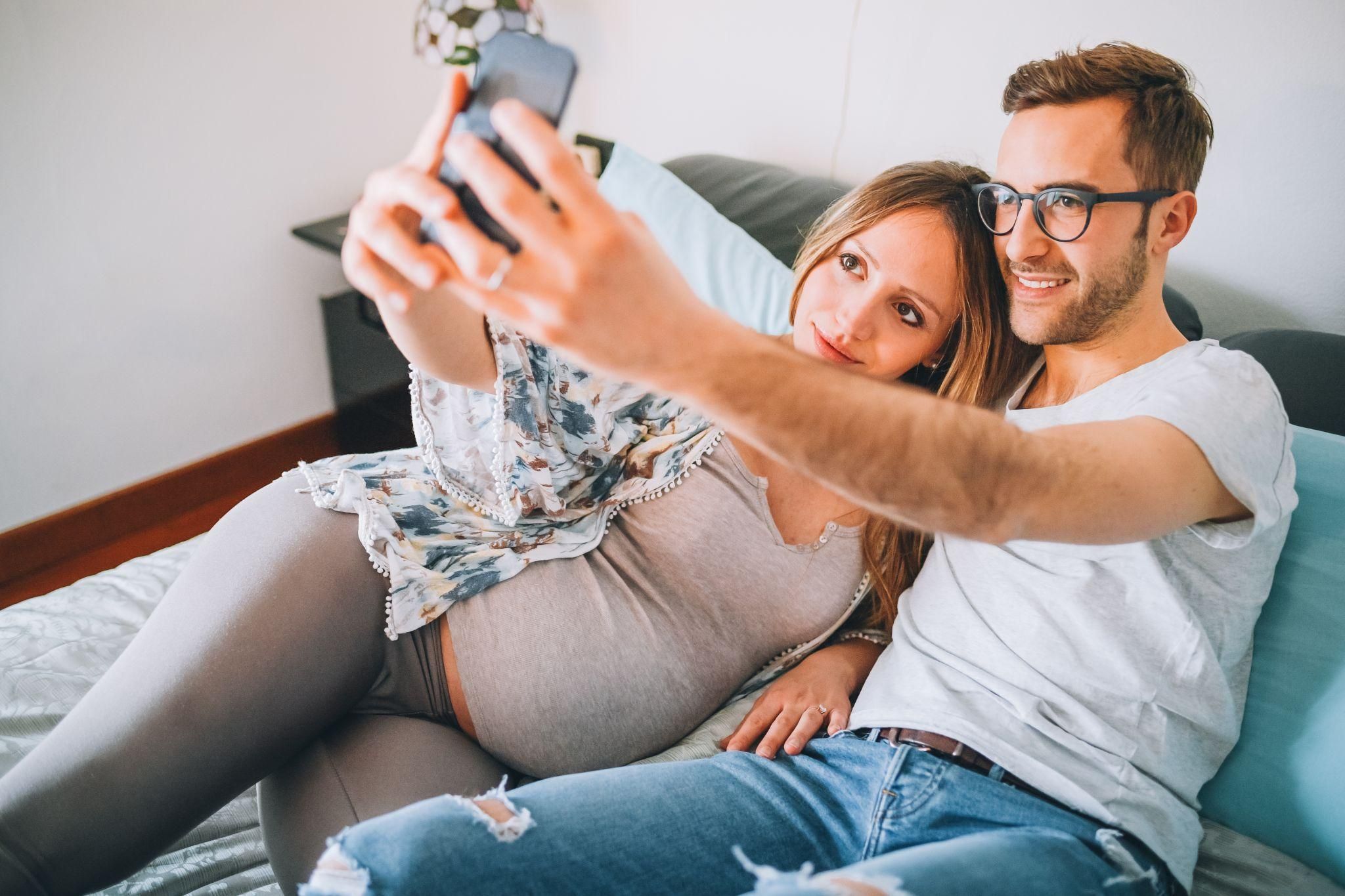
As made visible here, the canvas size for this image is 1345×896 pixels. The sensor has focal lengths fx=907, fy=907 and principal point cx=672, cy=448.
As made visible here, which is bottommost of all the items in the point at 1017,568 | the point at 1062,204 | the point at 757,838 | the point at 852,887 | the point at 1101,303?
the point at 757,838

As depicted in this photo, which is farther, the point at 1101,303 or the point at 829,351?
the point at 829,351

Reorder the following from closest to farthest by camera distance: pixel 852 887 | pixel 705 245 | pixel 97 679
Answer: pixel 852 887 < pixel 97 679 < pixel 705 245

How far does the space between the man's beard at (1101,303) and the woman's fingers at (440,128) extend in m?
0.74

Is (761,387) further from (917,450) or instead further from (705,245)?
(705,245)

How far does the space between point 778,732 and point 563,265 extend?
27.9 inches

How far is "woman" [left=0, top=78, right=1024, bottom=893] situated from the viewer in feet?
2.92

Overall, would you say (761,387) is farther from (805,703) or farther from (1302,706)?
(1302,706)

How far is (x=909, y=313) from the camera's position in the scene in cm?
119

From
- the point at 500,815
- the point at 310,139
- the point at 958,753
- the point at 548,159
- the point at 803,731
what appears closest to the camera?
the point at 548,159

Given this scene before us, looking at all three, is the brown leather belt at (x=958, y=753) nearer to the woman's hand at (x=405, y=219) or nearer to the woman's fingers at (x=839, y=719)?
the woman's fingers at (x=839, y=719)

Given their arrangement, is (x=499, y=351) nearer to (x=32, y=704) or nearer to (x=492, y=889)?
(x=492, y=889)

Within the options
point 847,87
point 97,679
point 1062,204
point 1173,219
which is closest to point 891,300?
point 1062,204

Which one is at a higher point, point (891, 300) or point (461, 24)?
point (461, 24)

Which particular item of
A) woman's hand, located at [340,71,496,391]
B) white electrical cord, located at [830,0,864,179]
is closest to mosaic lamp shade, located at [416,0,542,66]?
white electrical cord, located at [830,0,864,179]
